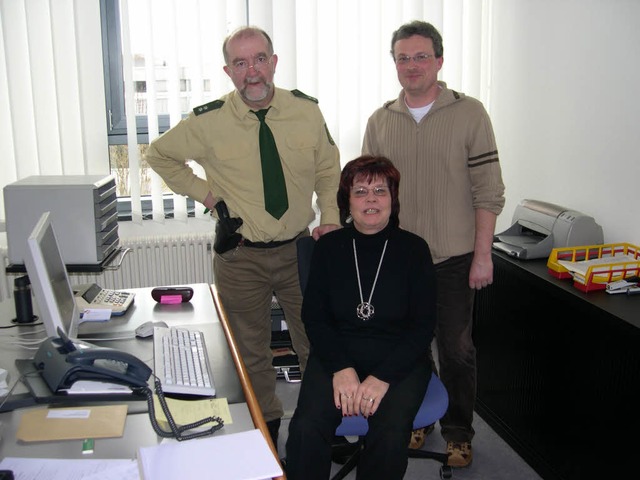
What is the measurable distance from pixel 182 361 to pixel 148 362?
4.5 inches

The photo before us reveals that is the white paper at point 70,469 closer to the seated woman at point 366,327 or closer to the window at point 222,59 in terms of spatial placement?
the seated woman at point 366,327

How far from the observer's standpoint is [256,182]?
2.45 meters

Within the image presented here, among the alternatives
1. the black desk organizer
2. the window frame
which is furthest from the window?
the black desk organizer

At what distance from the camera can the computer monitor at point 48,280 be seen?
5.42 ft

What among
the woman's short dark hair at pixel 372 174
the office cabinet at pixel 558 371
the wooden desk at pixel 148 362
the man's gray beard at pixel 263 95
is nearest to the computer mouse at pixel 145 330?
the wooden desk at pixel 148 362

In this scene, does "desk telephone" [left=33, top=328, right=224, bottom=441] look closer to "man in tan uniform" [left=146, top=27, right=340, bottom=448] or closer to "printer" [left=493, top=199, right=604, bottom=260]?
"man in tan uniform" [left=146, top=27, right=340, bottom=448]

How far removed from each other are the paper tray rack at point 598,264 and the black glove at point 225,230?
1.17m

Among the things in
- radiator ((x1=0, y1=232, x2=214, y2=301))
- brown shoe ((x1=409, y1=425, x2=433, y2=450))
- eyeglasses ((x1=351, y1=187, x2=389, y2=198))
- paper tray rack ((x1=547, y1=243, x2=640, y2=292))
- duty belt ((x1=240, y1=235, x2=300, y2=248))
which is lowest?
brown shoe ((x1=409, y1=425, x2=433, y2=450))

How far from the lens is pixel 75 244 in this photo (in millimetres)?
2365

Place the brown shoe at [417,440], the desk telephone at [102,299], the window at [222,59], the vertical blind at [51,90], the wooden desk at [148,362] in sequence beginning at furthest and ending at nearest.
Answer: the window at [222,59] → the vertical blind at [51,90] → the brown shoe at [417,440] → the desk telephone at [102,299] → the wooden desk at [148,362]

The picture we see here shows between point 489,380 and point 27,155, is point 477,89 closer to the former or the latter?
point 489,380

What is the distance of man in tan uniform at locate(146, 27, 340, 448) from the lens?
243 cm

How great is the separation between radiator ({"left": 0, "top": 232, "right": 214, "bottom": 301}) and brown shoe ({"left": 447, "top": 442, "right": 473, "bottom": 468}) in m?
1.65

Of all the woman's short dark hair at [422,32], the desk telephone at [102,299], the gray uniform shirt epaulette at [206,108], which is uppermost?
the woman's short dark hair at [422,32]
